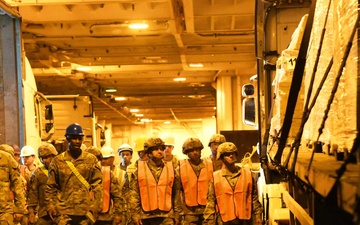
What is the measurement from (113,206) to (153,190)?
4.45 feet

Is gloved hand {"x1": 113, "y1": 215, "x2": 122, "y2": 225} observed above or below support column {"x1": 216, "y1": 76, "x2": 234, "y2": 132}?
below

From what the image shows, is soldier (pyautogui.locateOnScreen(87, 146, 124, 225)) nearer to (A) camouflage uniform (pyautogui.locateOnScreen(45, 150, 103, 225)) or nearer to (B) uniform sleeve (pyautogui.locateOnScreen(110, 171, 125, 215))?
(B) uniform sleeve (pyautogui.locateOnScreen(110, 171, 125, 215))

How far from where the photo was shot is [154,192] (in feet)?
30.5

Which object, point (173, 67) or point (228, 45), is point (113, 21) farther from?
point (173, 67)

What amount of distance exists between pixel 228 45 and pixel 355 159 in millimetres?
14737

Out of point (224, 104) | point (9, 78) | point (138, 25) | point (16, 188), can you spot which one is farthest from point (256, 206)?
point (224, 104)

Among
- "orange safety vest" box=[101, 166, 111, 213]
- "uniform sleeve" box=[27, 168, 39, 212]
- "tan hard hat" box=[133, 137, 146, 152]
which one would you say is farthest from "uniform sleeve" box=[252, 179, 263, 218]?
"tan hard hat" box=[133, 137, 146, 152]

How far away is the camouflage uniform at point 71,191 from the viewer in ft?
29.6

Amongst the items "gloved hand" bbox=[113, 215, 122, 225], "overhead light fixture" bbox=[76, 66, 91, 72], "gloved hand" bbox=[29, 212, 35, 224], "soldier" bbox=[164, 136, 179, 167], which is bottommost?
"gloved hand" bbox=[29, 212, 35, 224]

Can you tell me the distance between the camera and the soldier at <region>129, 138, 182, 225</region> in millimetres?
9273

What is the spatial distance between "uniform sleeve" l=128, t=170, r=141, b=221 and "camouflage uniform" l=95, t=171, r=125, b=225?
61cm

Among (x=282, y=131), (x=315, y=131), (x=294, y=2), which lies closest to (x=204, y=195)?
(x=294, y=2)

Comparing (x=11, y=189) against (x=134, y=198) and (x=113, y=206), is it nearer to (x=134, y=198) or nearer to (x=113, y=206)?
(x=113, y=206)

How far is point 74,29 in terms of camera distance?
1488 centimetres
